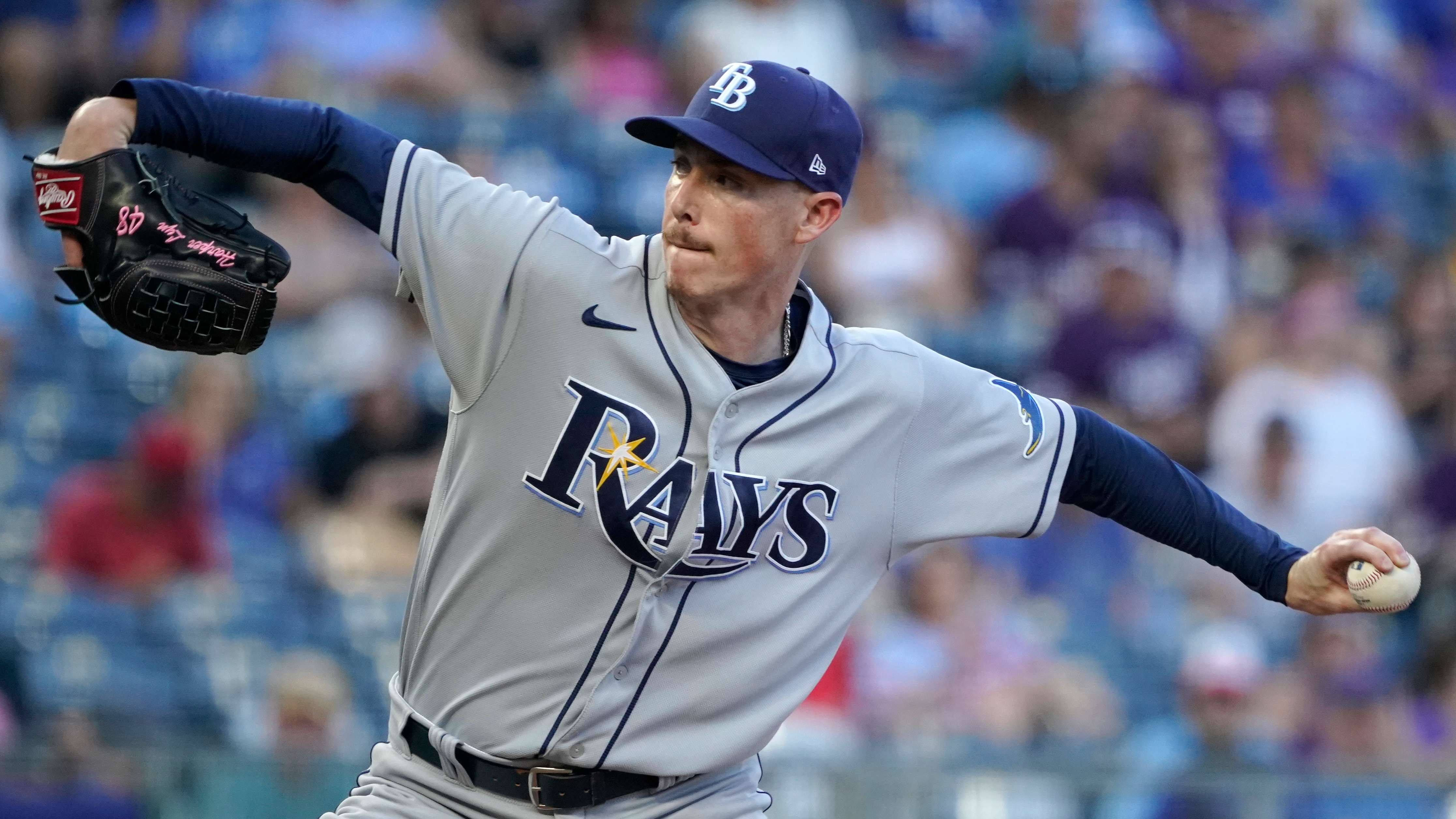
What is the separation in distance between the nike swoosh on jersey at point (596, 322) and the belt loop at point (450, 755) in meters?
0.76

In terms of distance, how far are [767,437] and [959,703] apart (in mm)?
3635

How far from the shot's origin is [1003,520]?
337cm

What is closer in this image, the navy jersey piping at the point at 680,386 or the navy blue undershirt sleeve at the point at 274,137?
the navy blue undershirt sleeve at the point at 274,137

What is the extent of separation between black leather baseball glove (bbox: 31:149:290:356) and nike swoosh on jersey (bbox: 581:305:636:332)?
0.52 meters

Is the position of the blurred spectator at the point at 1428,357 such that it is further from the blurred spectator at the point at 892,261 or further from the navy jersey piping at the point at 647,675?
the navy jersey piping at the point at 647,675

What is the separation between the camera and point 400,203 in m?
2.94

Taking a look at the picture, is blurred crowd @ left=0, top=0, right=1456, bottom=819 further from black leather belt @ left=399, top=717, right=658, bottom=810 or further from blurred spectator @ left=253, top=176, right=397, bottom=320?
black leather belt @ left=399, top=717, right=658, bottom=810

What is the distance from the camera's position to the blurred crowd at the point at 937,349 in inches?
246

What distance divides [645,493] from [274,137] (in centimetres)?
85

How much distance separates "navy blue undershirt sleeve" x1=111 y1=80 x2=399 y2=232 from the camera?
2.77 m

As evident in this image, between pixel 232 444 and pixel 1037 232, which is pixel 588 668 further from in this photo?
pixel 1037 232

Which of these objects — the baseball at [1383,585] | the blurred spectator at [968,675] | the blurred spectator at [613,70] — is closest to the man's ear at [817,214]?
the baseball at [1383,585]

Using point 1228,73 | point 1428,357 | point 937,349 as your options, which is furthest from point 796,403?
point 1228,73

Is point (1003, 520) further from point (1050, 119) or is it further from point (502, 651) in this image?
point (1050, 119)
